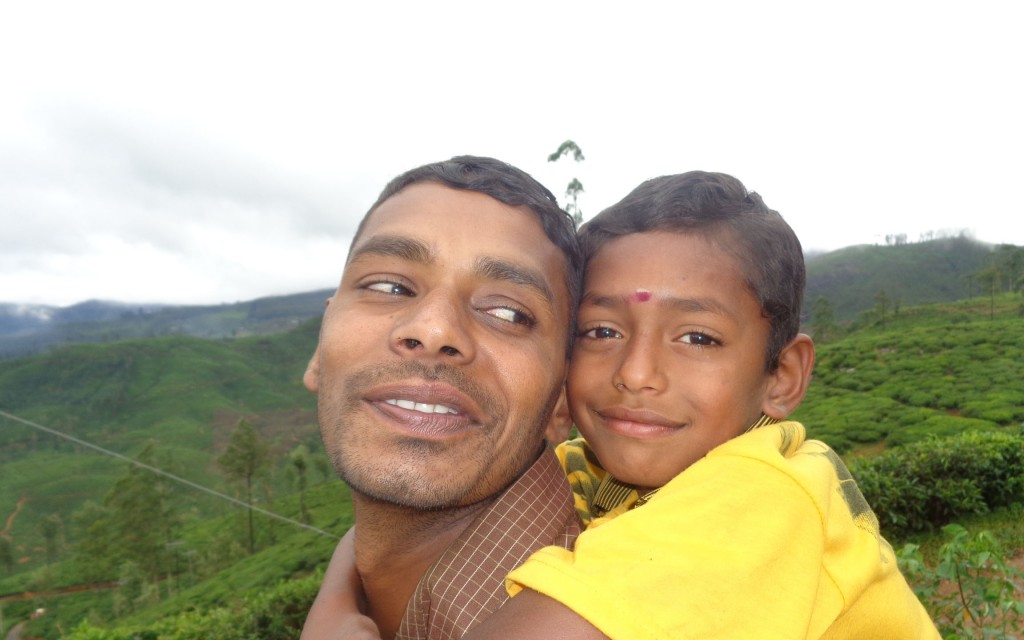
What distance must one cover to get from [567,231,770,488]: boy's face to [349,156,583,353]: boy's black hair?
130 mm

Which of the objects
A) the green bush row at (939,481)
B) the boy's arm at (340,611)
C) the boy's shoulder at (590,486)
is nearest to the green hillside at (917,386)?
the green bush row at (939,481)

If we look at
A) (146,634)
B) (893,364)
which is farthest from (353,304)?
(893,364)

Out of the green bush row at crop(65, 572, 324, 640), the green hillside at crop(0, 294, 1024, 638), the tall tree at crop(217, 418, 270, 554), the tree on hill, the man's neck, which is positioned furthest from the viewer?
the tree on hill

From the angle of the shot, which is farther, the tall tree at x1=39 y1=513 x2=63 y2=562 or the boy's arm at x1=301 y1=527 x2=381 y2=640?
the tall tree at x1=39 y1=513 x2=63 y2=562

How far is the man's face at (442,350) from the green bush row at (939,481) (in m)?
8.96

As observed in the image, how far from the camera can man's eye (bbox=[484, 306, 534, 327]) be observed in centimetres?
179

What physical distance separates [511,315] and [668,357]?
1.81 ft

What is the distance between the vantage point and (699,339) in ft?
6.65

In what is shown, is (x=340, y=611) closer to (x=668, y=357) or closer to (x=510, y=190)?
(x=668, y=357)

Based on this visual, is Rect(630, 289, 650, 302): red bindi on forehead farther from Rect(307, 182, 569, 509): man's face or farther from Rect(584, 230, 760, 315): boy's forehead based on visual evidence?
Rect(307, 182, 569, 509): man's face

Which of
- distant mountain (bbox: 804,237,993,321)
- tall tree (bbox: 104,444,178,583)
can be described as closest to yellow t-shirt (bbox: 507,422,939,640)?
tall tree (bbox: 104,444,178,583)

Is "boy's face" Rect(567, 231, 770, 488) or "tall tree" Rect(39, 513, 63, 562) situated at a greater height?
"boy's face" Rect(567, 231, 770, 488)

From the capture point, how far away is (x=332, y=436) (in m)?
1.68

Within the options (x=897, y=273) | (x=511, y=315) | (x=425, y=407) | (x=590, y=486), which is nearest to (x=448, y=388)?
(x=425, y=407)
